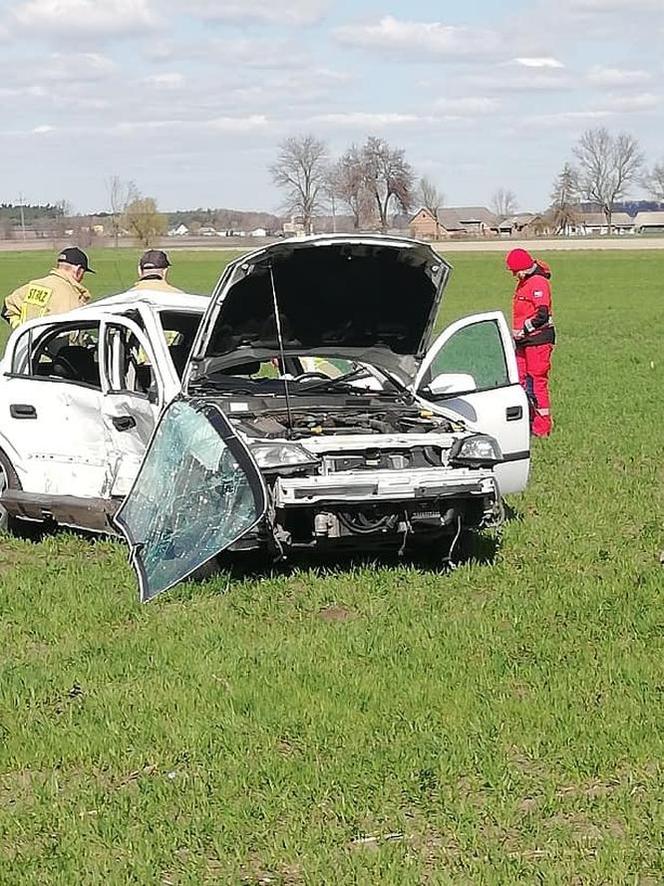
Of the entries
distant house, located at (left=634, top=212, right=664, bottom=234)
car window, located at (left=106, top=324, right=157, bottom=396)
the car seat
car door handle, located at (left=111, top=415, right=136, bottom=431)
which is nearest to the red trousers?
the car seat

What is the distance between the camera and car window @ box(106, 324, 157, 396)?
27.9ft

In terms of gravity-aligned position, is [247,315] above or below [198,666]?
above

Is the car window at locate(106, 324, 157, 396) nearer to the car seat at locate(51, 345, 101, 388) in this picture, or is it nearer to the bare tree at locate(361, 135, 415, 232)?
the car seat at locate(51, 345, 101, 388)

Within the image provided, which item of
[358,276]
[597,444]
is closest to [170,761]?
[358,276]

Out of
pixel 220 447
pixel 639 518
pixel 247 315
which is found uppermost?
pixel 247 315

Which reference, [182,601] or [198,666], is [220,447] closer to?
[182,601]

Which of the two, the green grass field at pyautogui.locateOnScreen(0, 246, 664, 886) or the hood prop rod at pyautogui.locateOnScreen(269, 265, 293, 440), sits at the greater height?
the hood prop rod at pyautogui.locateOnScreen(269, 265, 293, 440)

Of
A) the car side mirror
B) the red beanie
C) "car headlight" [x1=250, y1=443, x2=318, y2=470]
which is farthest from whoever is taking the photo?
the red beanie

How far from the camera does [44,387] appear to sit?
8.73 m

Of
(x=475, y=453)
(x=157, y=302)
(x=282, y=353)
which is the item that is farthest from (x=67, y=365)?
(x=475, y=453)

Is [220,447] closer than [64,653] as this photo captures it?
No

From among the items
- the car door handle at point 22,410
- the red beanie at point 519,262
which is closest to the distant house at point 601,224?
the red beanie at point 519,262

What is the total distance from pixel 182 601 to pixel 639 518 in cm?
351

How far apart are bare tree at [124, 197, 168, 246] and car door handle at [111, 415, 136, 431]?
5065 millimetres
